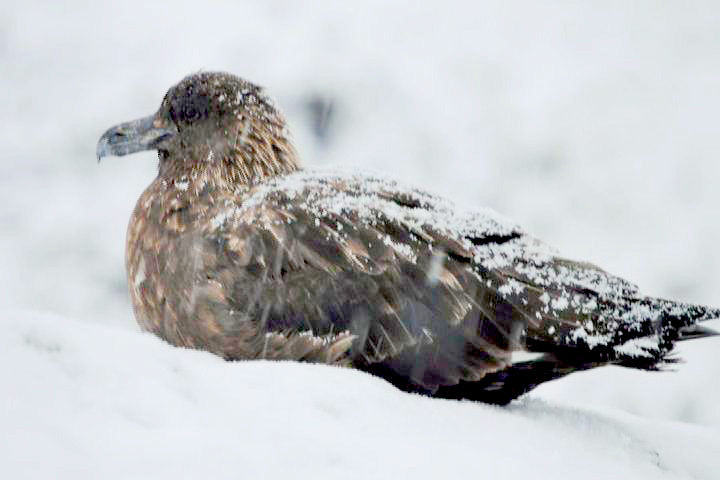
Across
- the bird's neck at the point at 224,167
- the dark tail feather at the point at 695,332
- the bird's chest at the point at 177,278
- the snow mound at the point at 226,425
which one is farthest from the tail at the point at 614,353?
the bird's neck at the point at 224,167

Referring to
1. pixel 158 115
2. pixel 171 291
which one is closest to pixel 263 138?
pixel 158 115

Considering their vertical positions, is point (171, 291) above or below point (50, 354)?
above

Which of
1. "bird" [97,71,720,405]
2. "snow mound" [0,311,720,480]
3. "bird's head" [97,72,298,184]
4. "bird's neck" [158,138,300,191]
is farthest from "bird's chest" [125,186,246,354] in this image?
"snow mound" [0,311,720,480]

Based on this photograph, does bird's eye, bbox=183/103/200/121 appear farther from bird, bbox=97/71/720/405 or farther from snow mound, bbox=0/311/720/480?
snow mound, bbox=0/311/720/480

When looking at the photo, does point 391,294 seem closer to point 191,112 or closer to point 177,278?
point 177,278

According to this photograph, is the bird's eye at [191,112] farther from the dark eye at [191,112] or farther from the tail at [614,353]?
the tail at [614,353]

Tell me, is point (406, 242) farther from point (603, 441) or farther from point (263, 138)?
point (263, 138)

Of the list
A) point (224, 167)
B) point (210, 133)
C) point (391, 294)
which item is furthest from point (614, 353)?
point (210, 133)
